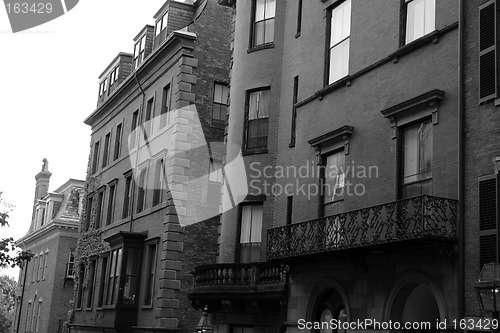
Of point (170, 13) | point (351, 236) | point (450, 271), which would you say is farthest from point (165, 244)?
point (450, 271)

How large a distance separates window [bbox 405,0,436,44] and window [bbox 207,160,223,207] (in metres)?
15.1

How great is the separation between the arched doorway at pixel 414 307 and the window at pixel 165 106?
18.4 meters

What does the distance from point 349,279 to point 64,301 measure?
1510 inches

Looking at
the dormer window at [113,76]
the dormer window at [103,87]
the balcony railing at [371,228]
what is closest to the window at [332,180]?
the balcony railing at [371,228]

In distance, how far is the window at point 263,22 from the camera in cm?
2658

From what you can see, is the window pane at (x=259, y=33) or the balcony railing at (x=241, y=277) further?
the window pane at (x=259, y=33)

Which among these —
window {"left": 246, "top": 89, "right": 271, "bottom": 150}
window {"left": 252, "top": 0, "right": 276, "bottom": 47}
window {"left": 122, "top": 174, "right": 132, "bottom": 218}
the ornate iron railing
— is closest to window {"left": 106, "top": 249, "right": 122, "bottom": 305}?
window {"left": 122, "top": 174, "right": 132, "bottom": 218}

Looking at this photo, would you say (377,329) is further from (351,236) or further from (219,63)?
(219,63)

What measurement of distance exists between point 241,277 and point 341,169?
5.57 m

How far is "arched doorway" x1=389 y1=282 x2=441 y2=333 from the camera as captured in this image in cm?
1717

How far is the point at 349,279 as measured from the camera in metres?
19.1

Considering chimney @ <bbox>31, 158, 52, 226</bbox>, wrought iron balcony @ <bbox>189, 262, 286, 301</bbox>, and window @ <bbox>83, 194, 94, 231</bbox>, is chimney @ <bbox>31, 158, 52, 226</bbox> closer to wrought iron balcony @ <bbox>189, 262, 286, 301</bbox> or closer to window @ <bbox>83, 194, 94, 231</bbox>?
window @ <bbox>83, 194, 94, 231</bbox>

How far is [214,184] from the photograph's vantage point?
32250mm

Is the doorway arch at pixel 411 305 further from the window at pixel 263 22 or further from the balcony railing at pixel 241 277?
the window at pixel 263 22
